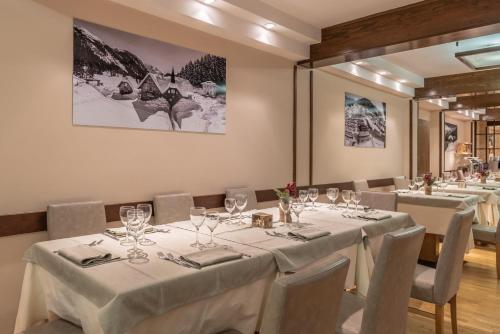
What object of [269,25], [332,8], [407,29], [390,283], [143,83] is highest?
[332,8]

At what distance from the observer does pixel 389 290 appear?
165 cm

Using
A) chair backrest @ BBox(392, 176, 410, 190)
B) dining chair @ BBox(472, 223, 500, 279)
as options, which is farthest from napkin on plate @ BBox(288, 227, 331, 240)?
chair backrest @ BBox(392, 176, 410, 190)

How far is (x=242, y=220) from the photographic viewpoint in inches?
101

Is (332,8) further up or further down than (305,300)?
further up

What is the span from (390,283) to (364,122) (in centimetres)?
506

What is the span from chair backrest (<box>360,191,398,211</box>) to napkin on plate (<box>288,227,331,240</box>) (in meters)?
1.55

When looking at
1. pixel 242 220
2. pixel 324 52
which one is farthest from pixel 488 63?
pixel 242 220

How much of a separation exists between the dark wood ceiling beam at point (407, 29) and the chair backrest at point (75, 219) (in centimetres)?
312

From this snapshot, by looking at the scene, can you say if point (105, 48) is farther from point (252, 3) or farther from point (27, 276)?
point (27, 276)

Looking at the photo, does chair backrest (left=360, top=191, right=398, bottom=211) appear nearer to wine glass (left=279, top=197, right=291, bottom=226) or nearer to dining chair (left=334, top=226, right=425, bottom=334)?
wine glass (left=279, top=197, right=291, bottom=226)

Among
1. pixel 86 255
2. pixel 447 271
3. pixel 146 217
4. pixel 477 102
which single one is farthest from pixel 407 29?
pixel 477 102

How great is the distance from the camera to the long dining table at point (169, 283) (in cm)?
134

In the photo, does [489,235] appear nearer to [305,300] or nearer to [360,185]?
[360,185]

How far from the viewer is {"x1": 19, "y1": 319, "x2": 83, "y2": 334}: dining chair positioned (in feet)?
5.30
